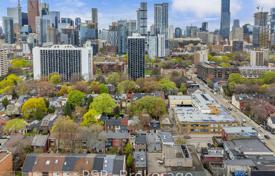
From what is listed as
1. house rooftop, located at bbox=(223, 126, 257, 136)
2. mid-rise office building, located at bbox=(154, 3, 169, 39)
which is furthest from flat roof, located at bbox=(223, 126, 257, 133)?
mid-rise office building, located at bbox=(154, 3, 169, 39)

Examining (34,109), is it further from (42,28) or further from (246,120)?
(42,28)

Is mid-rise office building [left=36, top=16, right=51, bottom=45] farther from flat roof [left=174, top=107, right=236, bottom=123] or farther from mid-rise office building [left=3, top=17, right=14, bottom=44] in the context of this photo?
flat roof [left=174, top=107, right=236, bottom=123]

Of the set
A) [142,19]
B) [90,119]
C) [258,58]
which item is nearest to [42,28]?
[142,19]

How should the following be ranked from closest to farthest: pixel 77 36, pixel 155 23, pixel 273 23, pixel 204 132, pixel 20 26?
pixel 204 132, pixel 77 36, pixel 273 23, pixel 155 23, pixel 20 26

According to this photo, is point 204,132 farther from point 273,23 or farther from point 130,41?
point 273,23

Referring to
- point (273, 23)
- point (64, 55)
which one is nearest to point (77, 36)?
point (64, 55)

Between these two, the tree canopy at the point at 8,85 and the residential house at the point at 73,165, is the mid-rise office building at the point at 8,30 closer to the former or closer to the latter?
the tree canopy at the point at 8,85
